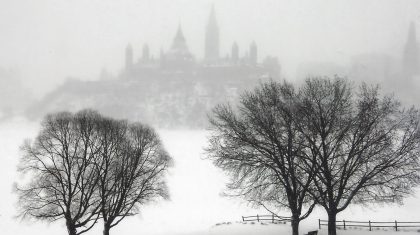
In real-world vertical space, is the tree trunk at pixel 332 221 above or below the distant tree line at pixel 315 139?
below

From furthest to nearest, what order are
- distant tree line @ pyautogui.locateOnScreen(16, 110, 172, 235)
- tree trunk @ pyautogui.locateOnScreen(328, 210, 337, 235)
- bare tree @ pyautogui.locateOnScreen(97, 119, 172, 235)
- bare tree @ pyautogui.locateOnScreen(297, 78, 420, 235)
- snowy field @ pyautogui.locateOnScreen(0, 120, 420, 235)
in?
snowy field @ pyautogui.locateOnScreen(0, 120, 420, 235), bare tree @ pyautogui.locateOnScreen(97, 119, 172, 235), distant tree line @ pyautogui.locateOnScreen(16, 110, 172, 235), tree trunk @ pyautogui.locateOnScreen(328, 210, 337, 235), bare tree @ pyautogui.locateOnScreen(297, 78, 420, 235)

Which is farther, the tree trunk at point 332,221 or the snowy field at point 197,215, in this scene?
the snowy field at point 197,215

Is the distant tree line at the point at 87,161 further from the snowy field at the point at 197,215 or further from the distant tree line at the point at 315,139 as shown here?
the distant tree line at the point at 315,139

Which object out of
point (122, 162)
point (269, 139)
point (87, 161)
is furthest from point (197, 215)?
point (269, 139)

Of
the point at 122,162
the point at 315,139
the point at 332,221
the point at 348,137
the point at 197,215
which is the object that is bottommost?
the point at 197,215

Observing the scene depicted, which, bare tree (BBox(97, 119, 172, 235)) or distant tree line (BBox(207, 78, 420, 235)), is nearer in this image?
distant tree line (BBox(207, 78, 420, 235))

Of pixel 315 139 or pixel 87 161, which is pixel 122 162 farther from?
pixel 315 139

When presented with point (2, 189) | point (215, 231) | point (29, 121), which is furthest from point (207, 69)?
point (215, 231)

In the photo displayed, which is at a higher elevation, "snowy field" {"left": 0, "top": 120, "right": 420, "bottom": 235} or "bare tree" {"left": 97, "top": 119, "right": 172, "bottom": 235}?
"bare tree" {"left": 97, "top": 119, "right": 172, "bottom": 235}

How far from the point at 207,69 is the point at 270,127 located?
179340 millimetres

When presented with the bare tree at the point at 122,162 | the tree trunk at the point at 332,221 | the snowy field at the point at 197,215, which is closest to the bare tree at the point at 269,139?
the tree trunk at the point at 332,221

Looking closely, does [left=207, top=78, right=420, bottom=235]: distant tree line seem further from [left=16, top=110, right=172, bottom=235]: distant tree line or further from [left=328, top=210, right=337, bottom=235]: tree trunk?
[left=16, top=110, right=172, bottom=235]: distant tree line

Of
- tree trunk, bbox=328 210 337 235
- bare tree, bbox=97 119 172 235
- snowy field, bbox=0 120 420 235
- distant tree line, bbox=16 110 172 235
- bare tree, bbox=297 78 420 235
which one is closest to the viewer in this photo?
bare tree, bbox=297 78 420 235

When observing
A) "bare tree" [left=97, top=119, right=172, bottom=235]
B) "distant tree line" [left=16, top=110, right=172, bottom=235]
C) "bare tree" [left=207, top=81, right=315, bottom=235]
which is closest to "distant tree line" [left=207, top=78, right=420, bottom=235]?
"bare tree" [left=207, top=81, right=315, bottom=235]
